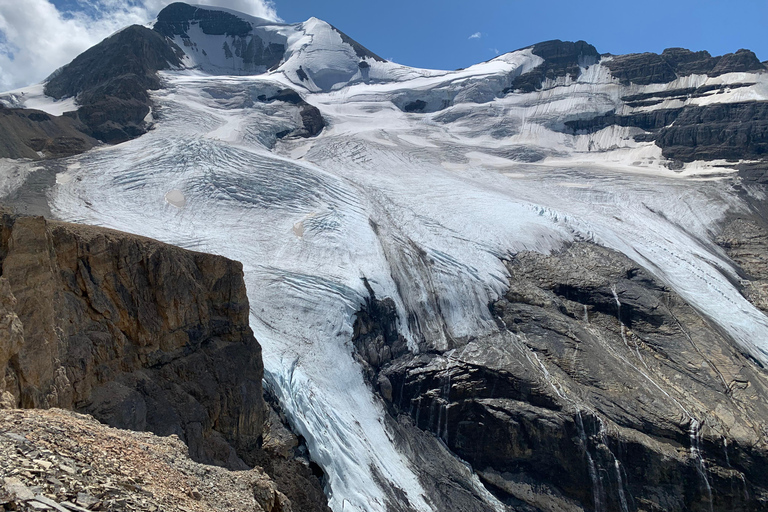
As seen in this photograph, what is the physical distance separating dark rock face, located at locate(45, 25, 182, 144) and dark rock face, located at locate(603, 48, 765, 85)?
4766cm

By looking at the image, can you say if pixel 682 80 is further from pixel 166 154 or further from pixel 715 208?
pixel 166 154

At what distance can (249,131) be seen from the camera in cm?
4653

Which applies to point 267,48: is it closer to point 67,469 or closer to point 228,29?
point 228,29

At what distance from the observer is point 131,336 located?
13500mm

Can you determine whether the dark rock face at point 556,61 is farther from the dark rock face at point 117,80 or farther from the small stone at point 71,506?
the small stone at point 71,506

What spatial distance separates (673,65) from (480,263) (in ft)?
146

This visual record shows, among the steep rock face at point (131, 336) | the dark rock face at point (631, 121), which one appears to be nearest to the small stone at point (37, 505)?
the steep rock face at point (131, 336)

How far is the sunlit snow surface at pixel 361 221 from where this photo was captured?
22438mm

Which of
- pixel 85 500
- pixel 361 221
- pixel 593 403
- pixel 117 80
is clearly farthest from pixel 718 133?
pixel 85 500

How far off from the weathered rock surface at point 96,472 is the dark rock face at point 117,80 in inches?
1531

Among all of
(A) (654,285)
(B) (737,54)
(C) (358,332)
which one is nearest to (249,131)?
(C) (358,332)

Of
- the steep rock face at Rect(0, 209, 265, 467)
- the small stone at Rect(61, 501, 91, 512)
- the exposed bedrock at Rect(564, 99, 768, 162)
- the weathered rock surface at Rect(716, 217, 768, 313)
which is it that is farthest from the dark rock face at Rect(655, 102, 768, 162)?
the small stone at Rect(61, 501, 91, 512)

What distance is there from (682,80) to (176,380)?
6130cm

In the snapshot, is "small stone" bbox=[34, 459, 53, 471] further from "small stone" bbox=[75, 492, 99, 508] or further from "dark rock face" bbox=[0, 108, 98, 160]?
"dark rock face" bbox=[0, 108, 98, 160]
